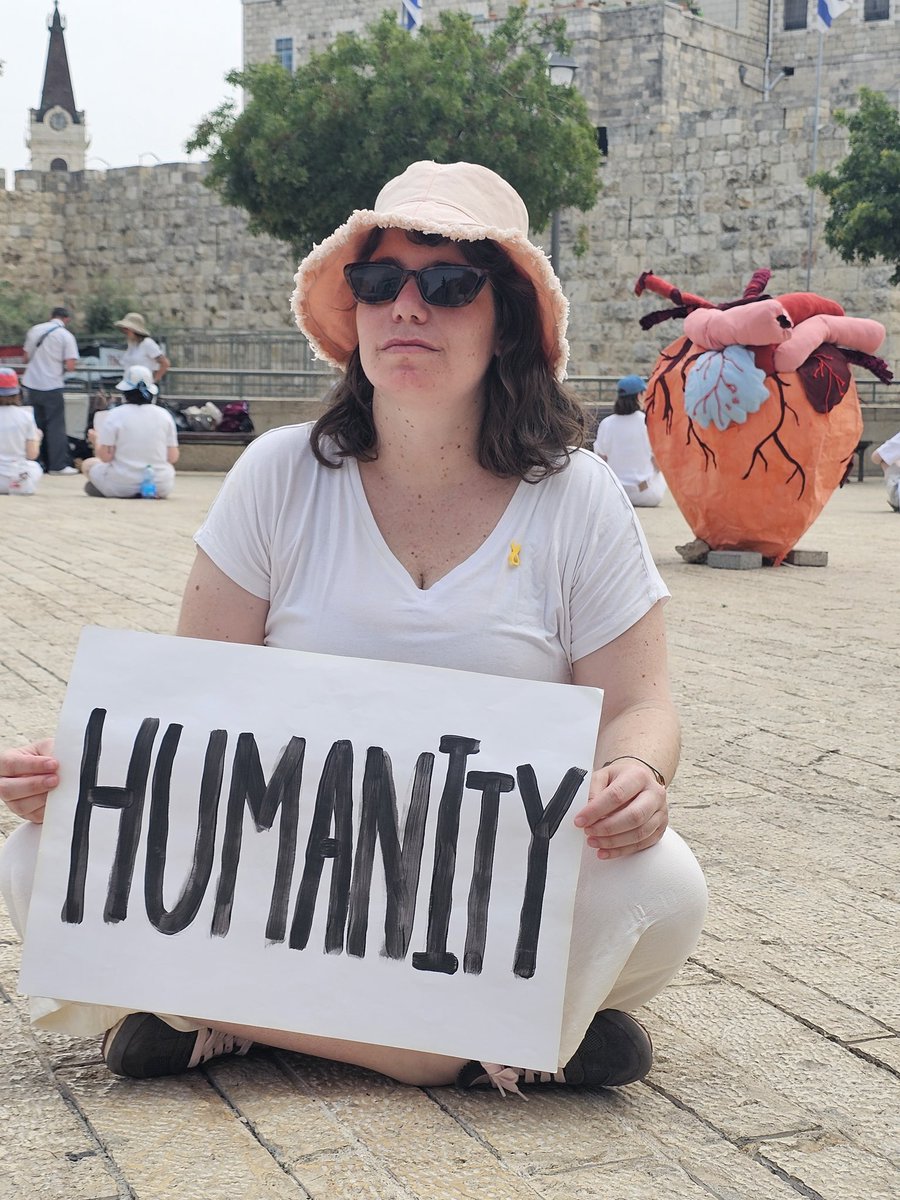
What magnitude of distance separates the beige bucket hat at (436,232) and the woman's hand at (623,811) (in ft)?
2.59

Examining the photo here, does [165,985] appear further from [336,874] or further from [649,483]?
[649,483]

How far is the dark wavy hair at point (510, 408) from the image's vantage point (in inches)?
101

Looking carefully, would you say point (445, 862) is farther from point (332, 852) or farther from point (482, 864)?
point (332, 852)

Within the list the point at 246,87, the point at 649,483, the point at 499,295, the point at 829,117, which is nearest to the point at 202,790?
the point at 499,295

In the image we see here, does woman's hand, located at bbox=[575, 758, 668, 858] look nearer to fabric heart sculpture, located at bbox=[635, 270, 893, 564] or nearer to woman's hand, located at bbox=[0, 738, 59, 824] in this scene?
woman's hand, located at bbox=[0, 738, 59, 824]

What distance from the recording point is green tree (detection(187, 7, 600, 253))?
22156 mm

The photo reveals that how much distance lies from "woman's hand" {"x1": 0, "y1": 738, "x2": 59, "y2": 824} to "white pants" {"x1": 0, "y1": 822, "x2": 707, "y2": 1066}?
0.10m

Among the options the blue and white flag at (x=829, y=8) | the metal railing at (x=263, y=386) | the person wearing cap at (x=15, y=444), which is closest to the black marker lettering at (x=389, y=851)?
the person wearing cap at (x=15, y=444)

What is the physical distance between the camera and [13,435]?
1431cm

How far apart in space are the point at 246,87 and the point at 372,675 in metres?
22.5

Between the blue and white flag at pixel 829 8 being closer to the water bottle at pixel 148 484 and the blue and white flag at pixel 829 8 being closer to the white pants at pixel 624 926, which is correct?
the water bottle at pixel 148 484

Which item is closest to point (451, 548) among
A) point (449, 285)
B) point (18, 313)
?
point (449, 285)

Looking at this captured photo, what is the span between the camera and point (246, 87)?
23.2 metres

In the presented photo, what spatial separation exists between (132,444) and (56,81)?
82132 mm
